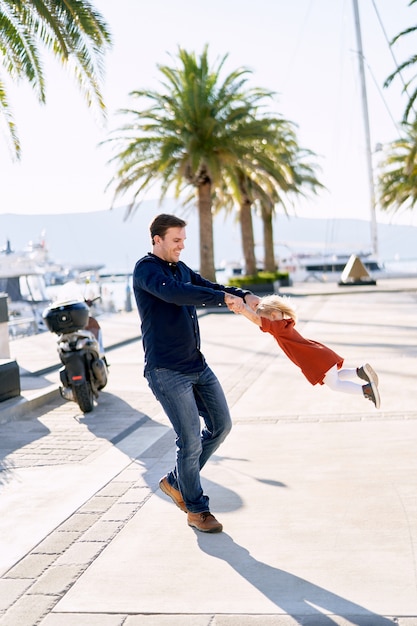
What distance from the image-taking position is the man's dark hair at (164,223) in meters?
4.88

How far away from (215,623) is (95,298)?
22.9 feet

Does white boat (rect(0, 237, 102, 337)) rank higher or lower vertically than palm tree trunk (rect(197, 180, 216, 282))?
lower

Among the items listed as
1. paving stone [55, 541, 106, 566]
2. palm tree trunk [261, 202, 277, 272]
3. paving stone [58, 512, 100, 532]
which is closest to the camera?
paving stone [55, 541, 106, 566]

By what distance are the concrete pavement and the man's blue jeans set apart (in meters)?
0.27

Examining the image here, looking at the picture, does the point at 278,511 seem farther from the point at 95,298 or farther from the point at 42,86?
the point at 42,86

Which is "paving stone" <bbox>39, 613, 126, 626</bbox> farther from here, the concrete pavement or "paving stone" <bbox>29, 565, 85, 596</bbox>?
"paving stone" <bbox>29, 565, 85, 596</bbox>

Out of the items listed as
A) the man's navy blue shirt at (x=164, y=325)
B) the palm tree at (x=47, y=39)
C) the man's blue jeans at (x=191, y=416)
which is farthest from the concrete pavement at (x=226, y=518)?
the palm tree at (x=47, y=39)

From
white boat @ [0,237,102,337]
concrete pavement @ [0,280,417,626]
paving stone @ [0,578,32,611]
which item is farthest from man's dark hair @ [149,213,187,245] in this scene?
white boat @ [0,237,102,337]

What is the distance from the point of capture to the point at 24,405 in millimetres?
9211

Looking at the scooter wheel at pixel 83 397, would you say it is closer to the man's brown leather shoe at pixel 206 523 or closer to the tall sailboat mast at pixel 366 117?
the man's brown leather shoe at pixel 206 523

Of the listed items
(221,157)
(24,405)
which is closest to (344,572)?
(24,405)

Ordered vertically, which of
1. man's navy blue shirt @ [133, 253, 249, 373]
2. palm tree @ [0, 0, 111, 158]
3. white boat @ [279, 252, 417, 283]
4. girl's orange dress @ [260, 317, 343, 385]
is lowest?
white boat @ [279, 252, 417, 283]

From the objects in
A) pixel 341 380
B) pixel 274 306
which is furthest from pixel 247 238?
pixel 274 306

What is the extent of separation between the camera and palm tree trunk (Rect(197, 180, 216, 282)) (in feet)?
101
